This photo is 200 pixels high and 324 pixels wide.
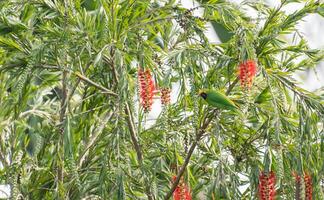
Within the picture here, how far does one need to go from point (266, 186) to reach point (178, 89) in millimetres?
663

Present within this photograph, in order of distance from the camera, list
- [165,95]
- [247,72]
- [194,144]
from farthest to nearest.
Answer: [194,144], [165,95], [247,72]

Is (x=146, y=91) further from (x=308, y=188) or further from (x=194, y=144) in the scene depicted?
(x=308, y=188)

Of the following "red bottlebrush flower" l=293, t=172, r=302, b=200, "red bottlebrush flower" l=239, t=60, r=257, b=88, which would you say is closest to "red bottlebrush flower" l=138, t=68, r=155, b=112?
"red bottlebrush flower" l=239, t=60, r=257, b=88

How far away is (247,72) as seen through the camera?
3824 mm

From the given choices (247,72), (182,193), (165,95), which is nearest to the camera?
(247,72)

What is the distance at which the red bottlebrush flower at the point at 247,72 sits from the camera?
12.5 ft

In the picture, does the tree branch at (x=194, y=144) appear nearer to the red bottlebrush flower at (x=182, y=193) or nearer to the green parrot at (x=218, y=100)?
the red bottlebrush flower at (x=182, y=193)

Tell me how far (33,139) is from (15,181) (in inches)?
65.7

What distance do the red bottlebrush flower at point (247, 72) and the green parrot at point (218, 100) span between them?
0.10m

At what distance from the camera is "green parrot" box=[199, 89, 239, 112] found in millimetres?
3867

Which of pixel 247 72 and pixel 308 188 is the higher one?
pixel 247 72

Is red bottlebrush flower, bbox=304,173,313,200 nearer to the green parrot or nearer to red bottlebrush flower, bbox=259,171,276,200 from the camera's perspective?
red bottlebrush flower, bbox=259,171,276,200

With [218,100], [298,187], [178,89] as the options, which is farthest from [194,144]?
[298,187]

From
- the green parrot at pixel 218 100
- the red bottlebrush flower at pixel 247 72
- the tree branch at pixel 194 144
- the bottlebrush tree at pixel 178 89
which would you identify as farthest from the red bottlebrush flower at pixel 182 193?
the red bottlebrush flower at pixel 247 72
